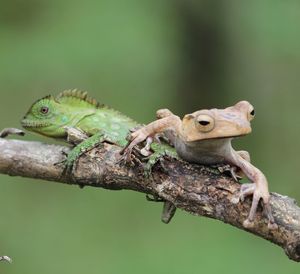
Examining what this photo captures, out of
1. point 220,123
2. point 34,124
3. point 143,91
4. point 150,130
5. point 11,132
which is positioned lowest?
point 11,132

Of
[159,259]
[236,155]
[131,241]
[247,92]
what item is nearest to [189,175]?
[236,155]

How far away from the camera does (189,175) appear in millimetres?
3561

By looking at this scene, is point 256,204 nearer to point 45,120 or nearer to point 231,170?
point 231,170

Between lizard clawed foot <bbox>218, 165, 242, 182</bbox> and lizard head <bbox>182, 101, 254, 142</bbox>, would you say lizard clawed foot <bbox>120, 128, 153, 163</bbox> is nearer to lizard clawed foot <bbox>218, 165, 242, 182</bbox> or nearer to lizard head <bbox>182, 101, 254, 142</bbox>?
lizard head <bbox>182, 101, 254, 142</bbox>

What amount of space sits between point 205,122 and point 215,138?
0.10 m

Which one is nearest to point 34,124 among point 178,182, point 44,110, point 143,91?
point 44,110

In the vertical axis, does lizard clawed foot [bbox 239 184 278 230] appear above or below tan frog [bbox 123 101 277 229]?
below

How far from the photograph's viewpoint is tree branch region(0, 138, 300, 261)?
3307 mm

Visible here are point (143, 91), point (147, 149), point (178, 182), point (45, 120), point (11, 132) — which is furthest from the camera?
point (143, 91)

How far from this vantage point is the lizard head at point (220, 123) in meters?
3.25

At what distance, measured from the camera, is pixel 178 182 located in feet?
11.6

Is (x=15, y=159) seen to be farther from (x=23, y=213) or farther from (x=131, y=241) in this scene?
(x=23, y=213)

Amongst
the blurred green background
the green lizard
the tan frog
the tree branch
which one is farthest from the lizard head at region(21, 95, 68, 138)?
the blurred green background

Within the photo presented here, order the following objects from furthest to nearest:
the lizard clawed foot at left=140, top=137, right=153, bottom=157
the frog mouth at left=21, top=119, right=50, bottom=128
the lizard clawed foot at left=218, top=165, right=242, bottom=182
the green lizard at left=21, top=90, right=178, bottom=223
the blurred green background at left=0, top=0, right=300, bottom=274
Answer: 1. the blurred green background at left=0, top=0, right=300, bottom=274
2. the frog mouth at left=21, top=119, right=50, bottom=128
3. the green lizard at left=21, top=90, right=178, bottom=223
4. the lizard clawed foot at left=140, top=137, right=153, bottom=157
5. the lizard clawed foot at left=218, top=165, right=242, bottom=182
